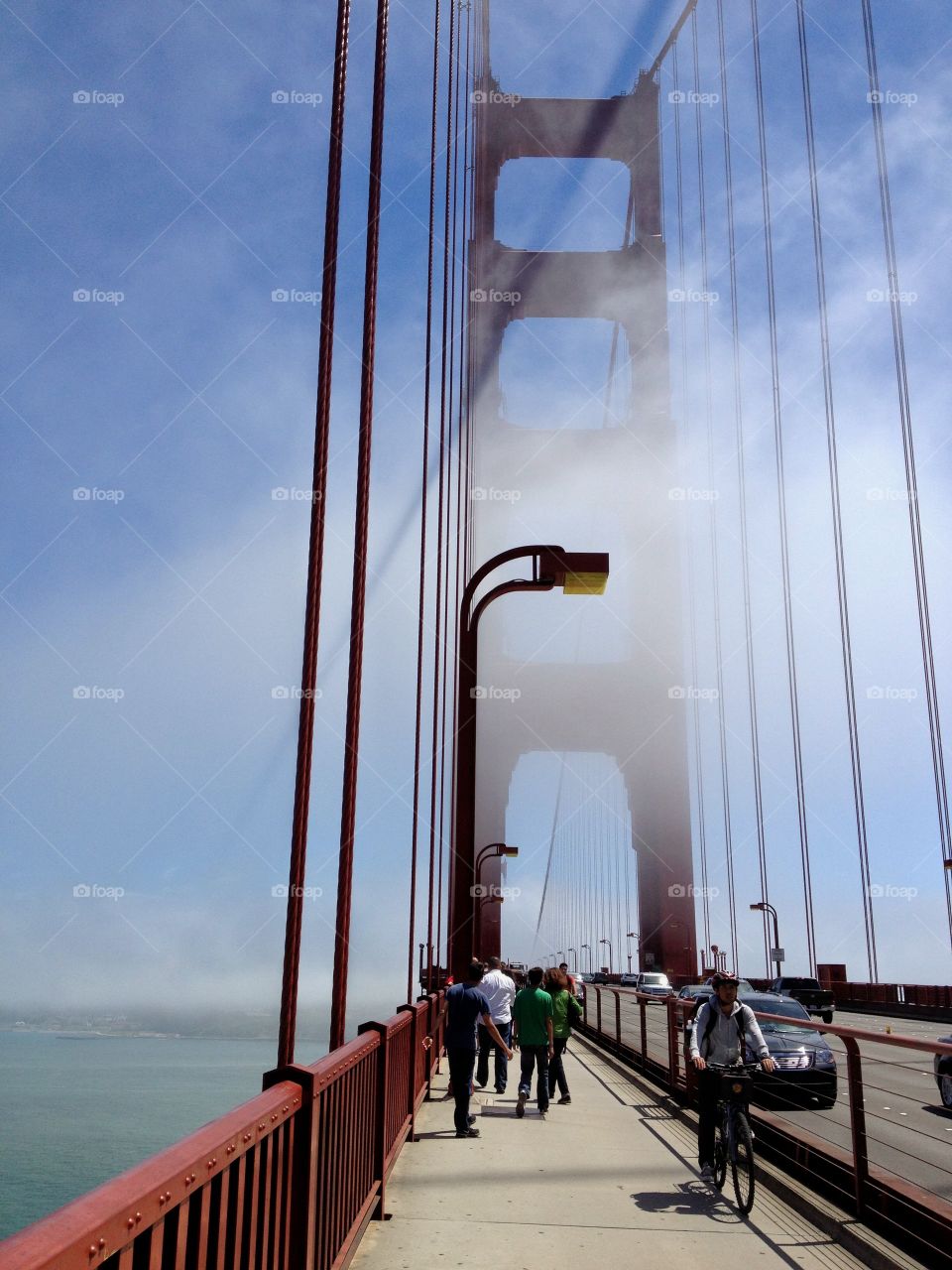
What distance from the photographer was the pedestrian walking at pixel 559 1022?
980 cm

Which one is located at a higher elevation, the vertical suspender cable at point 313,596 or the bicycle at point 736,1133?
the vertical suspender cable at point 313,596

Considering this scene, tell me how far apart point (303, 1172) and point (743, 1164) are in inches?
129

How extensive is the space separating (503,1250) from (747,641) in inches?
1795

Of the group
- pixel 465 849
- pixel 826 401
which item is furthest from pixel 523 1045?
pixel 826 401

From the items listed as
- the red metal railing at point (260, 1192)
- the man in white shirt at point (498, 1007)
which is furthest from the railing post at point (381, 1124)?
the man in white shirt at point (498, 1007)

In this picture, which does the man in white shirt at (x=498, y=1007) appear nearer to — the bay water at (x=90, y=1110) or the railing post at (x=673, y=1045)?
the railing post at (x=673, y=1045)

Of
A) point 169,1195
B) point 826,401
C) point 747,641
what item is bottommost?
point 169,1195

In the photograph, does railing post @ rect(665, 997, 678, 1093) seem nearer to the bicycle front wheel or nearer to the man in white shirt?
the man in white shirt

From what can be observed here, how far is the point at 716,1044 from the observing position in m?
6.20

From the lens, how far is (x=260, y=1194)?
8.55 feet

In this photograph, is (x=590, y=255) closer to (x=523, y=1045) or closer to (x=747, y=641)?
(x=747, y=641)

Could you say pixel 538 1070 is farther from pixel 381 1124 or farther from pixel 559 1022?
pixel 381 1124

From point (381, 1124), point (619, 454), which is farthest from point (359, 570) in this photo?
point (619, 454)

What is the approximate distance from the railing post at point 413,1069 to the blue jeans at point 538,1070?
1628 mm
